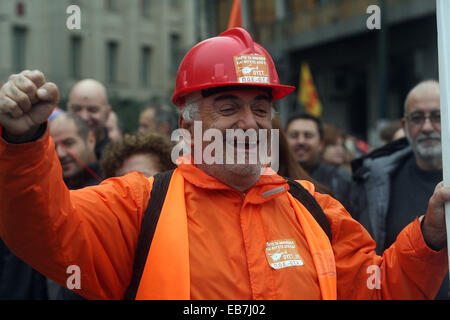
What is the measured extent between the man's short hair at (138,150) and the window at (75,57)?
23364 mm

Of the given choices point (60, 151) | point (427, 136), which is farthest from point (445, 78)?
point (60, 151)

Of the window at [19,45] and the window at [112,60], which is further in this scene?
the window at [112,60]

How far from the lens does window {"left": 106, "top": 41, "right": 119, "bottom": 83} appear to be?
2972 cm

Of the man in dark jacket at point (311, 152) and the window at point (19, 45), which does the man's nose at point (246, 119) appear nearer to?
the man in dark jacket at point (311, 152)

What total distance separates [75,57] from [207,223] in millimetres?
26103

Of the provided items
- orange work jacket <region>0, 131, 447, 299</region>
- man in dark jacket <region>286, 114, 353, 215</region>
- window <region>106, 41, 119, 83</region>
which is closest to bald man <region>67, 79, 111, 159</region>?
man in dark jacket <region>286, 114, 353, 215</region>

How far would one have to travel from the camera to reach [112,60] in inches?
1198

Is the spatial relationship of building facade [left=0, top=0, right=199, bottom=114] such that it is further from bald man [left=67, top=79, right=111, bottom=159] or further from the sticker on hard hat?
the sticker on hard hat

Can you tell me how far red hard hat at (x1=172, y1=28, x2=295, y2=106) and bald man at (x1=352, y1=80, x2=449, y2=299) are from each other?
159 cm

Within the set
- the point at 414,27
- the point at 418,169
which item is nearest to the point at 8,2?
the point at 414,27

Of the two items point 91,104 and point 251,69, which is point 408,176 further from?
point 91,104

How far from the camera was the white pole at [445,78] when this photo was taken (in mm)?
1974

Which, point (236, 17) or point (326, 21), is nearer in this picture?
point (236, 17)

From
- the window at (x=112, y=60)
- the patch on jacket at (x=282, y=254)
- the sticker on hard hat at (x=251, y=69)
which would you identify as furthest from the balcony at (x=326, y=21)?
the patch on jacket at (x=282, y=254)
